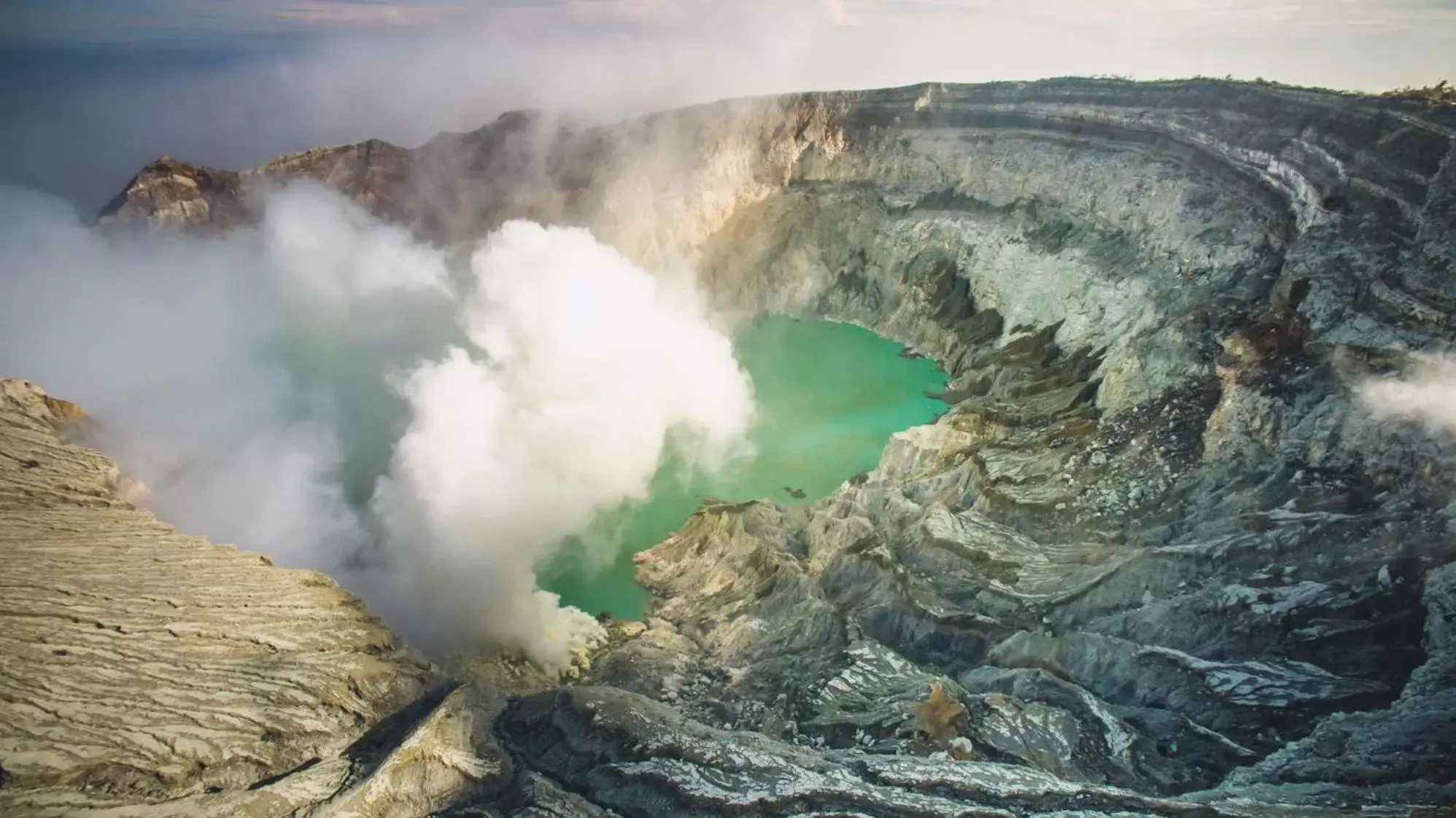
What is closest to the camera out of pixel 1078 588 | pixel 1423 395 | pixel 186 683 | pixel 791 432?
pixel 186 683

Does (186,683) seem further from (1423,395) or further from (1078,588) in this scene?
(1423,395)

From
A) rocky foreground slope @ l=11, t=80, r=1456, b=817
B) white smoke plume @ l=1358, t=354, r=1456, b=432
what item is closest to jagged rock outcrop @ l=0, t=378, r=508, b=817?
rocky foreground slope @ l=11, t=80, r=1456, b=817

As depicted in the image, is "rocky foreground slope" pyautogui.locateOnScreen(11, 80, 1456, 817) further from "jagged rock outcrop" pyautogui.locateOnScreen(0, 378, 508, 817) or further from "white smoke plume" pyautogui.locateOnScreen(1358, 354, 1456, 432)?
"white smoke plume" pyautogui.locateOnScreen(1358, 354, 1456, 432)

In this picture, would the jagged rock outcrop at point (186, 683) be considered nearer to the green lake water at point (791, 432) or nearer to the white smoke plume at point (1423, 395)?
the green lake water at point (791, 432)

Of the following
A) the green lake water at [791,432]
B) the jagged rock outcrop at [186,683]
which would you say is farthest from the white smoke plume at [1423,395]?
the jagged rock outcrop at [186,683]

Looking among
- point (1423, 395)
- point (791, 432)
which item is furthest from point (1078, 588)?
point (791, 432)

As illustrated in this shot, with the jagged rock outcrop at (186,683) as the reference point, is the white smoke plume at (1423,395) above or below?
above
